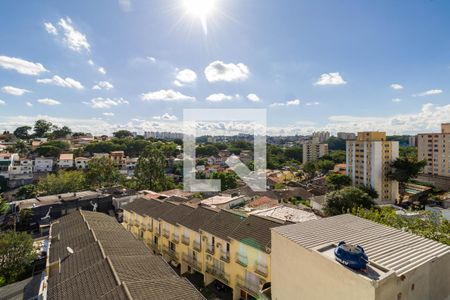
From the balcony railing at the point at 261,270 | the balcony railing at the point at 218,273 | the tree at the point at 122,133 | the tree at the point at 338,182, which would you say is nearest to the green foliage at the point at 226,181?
the tree at the point at 338,182

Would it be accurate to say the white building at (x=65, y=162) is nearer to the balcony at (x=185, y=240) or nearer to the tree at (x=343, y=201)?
the balcony at (x=185, y=240)

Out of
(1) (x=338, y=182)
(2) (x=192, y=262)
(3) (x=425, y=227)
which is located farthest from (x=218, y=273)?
(1) (x=338, y=182)

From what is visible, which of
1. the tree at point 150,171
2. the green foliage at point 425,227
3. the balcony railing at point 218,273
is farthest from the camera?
the tree at point 150,171

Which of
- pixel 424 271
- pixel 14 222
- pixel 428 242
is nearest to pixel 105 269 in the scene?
pixel 424 271

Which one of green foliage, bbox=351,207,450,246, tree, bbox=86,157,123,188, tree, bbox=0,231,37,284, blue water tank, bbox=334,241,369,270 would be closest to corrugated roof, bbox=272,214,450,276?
blue water tank, bbox=334,241,369,270

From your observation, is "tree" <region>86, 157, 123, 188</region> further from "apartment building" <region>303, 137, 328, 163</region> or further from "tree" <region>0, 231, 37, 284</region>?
"apartment building" <region>303, 137, 328, 163</region>

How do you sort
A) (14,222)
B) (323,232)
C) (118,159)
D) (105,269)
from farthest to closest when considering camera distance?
1. (118,159)
2. (14,222)
3. (105,269)
4. (323,232)

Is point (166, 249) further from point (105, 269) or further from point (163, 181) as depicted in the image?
point (163, 181)
